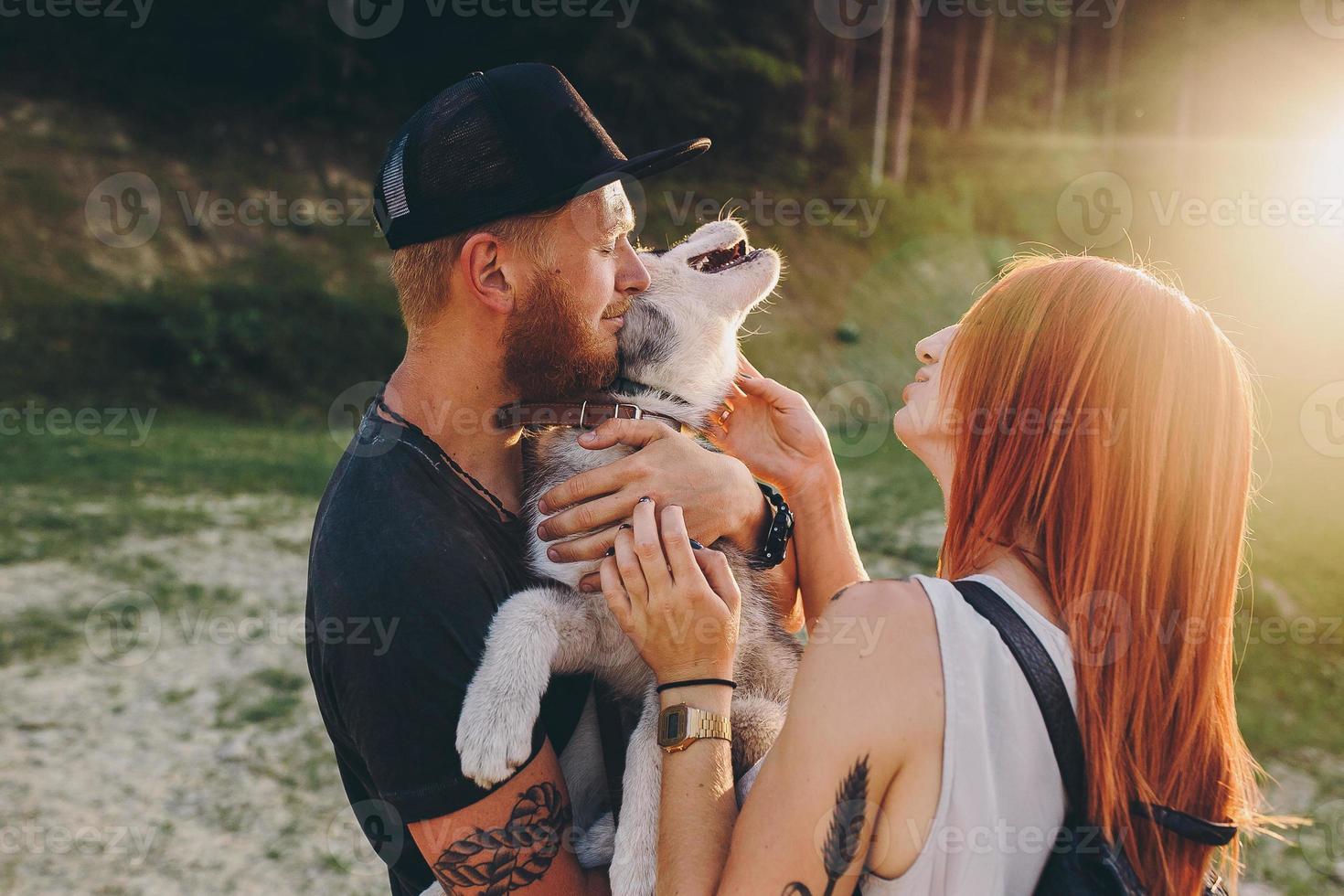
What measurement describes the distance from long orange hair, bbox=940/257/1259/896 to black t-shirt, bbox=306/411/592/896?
1.10 m

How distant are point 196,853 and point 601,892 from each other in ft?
12.9

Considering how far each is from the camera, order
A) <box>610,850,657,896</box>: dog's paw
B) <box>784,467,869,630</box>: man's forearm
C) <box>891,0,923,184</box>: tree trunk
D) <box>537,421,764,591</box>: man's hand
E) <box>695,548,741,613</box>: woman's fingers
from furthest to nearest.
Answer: <box>891,0,923,184</box>: tree trunk → <box>784,467,869,630</box>: man's forearm → <box>537,421,764,591</box>: man's hand → <box>610,850,657,896</box>: dog's paw → <box>695,548,741,613</box>: woman's fingers

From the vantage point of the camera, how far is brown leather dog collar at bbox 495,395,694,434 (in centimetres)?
265

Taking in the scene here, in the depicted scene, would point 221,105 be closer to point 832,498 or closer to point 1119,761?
point 832,498

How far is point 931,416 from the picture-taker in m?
2.18

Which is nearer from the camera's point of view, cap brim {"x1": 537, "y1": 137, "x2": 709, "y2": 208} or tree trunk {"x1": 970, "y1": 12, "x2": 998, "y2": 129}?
cap brim {"x1": 537, "y1": 137, "x2": 709, "y2": 208}

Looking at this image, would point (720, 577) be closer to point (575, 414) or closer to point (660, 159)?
point (575, 414)

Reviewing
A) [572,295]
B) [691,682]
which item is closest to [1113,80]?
[572,295]

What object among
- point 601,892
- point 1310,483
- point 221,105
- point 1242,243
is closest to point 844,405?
point 1310,483

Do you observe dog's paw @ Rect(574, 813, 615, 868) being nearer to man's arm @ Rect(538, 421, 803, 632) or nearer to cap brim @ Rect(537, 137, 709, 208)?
man's arm @ Rect(538, 421, 803, 632)

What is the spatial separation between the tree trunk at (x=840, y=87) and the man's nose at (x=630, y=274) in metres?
23.7

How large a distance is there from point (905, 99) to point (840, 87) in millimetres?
2419

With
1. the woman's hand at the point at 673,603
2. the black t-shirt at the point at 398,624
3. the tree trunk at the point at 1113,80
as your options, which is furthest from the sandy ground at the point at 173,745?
the tree trunk at the point at 1113,80

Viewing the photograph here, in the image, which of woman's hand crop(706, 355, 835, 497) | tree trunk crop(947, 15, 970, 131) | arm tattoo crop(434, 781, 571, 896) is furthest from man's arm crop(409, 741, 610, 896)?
tree trunk crop(947, 15, 970, 131)
